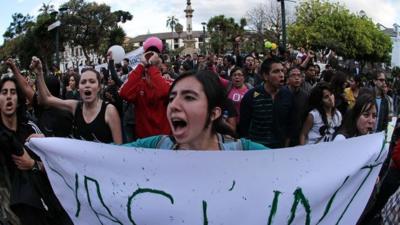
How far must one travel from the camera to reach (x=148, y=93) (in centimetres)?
552

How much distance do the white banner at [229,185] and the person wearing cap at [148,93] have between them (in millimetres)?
2636

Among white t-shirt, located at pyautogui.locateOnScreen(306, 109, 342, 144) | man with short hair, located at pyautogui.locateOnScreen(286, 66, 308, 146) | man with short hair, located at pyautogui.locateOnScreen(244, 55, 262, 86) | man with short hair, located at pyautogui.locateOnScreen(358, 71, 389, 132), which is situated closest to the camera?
white t-shirt, located at pyautogui.locateOnScreen(306, 109, 342, 144)

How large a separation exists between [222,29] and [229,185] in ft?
250

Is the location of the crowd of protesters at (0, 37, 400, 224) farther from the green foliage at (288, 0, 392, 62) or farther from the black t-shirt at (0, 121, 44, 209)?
the green foliage at (288, 0, 392, 62)

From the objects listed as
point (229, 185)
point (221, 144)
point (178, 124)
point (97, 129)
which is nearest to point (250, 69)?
point (97, 129)

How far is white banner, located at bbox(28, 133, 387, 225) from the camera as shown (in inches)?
102

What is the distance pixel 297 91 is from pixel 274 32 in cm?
4146

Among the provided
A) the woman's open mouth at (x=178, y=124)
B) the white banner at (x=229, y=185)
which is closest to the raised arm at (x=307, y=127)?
the white banner at (x=229, y=185)

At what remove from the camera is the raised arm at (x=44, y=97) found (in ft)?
16.0

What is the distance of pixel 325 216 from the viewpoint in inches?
106

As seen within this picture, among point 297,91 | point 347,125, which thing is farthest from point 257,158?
point 297,91

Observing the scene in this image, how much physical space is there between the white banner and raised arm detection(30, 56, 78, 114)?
7.05 ft

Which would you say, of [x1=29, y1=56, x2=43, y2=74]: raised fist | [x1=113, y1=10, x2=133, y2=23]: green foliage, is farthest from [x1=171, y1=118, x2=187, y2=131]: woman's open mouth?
[x1=113, y1=10, x2=133, y2=23]: green foliage

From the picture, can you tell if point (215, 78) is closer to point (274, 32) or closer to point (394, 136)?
point (394, 136)
